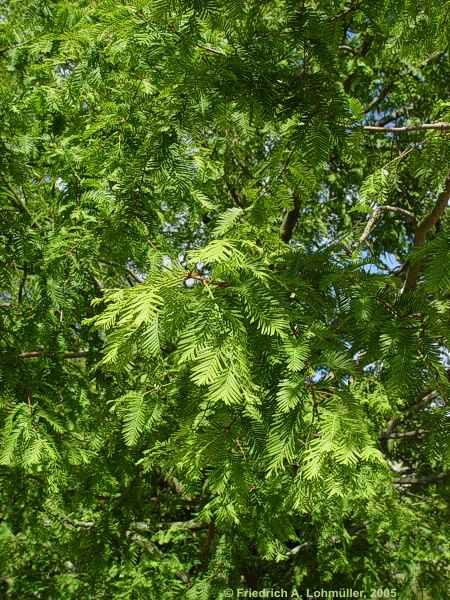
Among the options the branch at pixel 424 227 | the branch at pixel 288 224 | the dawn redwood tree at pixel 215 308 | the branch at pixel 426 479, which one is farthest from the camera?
the branch at pixel 426 479

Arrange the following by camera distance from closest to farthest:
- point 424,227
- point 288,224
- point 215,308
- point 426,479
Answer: point 215,308
point 424,227
point 288,224
point 426,479

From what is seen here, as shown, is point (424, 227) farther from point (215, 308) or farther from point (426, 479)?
point (426, 479)

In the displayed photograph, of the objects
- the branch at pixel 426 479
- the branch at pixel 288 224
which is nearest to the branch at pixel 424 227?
the branch at pixel 288 224

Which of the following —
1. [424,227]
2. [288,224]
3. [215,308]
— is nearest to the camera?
[215,308]

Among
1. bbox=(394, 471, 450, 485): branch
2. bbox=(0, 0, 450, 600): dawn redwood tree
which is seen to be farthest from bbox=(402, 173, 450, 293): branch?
bbox=(394, 471, 450, 485): branch

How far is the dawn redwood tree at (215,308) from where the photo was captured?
4.24ft

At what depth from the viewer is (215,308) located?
1.17m

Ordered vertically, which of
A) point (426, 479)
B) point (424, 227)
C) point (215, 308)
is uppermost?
point (424, 227)

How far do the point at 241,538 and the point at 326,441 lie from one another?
2707 millimetres

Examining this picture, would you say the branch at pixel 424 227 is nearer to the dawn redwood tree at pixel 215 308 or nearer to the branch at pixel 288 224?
the dawn redwood tree at pixel 215 308

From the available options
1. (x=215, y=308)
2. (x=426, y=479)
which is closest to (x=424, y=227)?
(x=215, y=308)

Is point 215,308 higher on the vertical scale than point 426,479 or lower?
lower

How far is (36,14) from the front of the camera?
3.25 m

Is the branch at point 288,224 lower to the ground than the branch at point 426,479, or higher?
higher
